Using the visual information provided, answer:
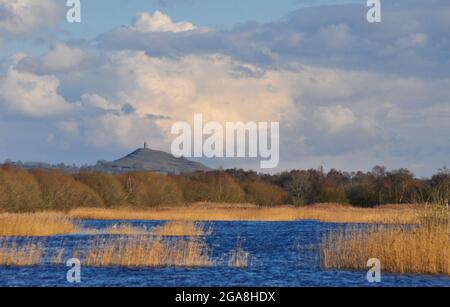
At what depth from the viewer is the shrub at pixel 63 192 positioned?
163 ft

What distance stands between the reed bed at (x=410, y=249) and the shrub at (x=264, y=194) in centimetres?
4764

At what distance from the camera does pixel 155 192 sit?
207ft

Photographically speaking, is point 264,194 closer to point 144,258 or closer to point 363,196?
point 363,196

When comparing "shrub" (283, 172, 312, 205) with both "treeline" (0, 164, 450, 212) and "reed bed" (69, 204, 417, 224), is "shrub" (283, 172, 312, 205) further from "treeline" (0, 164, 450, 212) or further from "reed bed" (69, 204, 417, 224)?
"reed bed" (69, 204, 417, 224)

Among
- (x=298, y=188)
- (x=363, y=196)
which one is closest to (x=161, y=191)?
(x=363, y=196)

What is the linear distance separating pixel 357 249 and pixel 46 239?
1468cm

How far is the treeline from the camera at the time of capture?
154ft

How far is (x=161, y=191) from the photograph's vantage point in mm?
63438

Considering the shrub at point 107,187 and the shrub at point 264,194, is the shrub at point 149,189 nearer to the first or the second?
the shrub at point 107,187

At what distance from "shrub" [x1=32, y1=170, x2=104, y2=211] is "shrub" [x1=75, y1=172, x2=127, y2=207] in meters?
1.57

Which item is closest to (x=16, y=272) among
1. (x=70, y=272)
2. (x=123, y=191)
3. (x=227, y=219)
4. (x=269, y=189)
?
(x=70, y=272)

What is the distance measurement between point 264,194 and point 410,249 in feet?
166

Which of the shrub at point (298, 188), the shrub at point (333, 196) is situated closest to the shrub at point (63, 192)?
the shrub at point (333, 196)

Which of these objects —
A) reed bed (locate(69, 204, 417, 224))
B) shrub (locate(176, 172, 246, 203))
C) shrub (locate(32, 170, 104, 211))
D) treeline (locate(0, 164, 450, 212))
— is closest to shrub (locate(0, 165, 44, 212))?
treeline (locate(0, 164, 450, 212))
